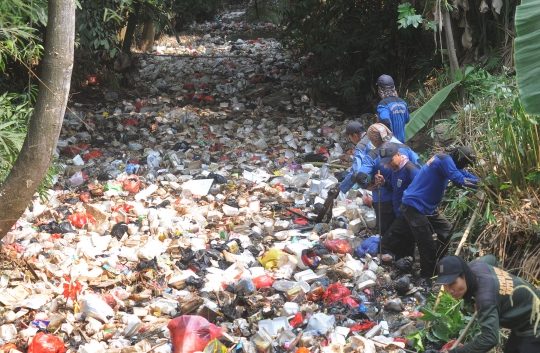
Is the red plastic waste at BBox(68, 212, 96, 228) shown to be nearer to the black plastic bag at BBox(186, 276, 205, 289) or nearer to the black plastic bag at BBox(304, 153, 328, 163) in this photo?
the black plastic bag at BBox(186, 276, 205, 289)

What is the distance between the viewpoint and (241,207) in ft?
23.2

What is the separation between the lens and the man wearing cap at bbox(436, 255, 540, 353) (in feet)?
10.2

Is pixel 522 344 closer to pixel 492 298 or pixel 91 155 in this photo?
pixel 492 298

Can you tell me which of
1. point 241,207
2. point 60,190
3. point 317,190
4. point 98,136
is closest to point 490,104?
point 317,190

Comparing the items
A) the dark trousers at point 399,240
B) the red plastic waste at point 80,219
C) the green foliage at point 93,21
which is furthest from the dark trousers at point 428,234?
the green foliage at point 93,21

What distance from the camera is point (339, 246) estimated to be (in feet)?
19.0

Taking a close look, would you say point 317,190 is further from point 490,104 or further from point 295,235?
point 490,104

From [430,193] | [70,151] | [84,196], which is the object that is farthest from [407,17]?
[70,151]

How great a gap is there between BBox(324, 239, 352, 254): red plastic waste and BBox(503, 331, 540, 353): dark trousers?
2.42m

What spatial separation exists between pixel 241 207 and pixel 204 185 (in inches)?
26.9

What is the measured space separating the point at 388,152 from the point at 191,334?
2143 millimetres

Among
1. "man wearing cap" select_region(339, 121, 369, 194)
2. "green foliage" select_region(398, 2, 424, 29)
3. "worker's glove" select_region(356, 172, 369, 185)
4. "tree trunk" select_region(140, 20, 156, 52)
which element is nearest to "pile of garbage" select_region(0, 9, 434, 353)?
"man wearing cap" select_region(339, 121, 369, 194)

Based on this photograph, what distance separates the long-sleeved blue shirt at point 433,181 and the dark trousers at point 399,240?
43cm

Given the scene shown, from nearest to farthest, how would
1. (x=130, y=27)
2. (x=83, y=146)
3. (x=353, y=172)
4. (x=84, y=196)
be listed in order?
(x=353, y=172)
(x=84, y=196)
(x=83, y=146)
(x=130, y=27)
